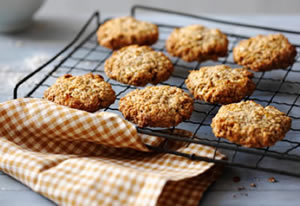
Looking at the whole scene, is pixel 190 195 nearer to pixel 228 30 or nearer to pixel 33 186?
pixel 33 186

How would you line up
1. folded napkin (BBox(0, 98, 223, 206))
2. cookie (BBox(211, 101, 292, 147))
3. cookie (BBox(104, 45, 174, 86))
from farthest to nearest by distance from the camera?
cookie (BBox(104, 45, 174, 86)) → cookie (BBox(211, 101, 292, 147)) → folded napkin (BBox(0, 98, 223, 206))

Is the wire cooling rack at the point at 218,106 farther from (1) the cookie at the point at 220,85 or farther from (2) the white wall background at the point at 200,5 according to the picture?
(2) the white wall background at the point at 200,5

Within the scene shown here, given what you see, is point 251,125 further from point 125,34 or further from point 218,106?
point 125,34

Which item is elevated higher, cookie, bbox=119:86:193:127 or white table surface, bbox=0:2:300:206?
cookie, bbox=119:86:193:127

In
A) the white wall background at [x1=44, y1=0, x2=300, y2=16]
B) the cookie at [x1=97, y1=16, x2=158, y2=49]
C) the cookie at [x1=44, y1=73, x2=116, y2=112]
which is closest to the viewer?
the cookie at [x1=44, y1=73, x2=116, y2=112]

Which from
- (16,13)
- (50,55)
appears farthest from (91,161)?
(16,13)

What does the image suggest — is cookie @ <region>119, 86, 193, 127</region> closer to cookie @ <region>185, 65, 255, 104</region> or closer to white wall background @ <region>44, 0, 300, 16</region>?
cookie @ <region>185, 65, 255, 104</region>

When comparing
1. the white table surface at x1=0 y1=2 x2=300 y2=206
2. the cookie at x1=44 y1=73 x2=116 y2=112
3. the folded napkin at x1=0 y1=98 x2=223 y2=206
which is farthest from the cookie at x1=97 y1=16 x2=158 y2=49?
the folded napkin at x1=0 y1=98 x2=223 y2=206

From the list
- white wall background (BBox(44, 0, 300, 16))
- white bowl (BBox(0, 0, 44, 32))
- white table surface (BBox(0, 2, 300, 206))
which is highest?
white bowl (BBox(0, 0, 44, 32))

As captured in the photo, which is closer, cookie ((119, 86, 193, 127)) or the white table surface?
the white table surface
